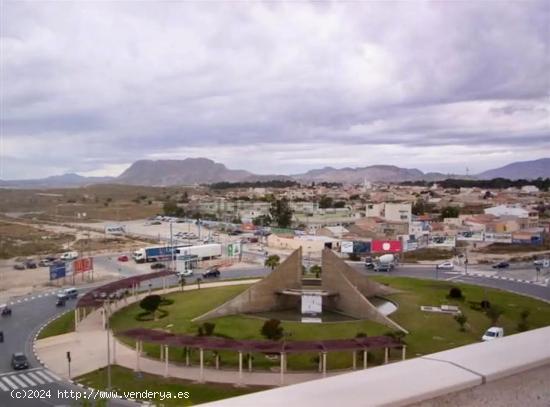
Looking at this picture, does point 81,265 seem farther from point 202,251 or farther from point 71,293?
point 202,251

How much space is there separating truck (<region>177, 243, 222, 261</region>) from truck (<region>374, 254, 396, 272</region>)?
43.2 ft

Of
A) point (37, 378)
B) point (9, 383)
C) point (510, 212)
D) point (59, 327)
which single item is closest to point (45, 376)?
point (37, 378)

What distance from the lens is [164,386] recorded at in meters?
16.2

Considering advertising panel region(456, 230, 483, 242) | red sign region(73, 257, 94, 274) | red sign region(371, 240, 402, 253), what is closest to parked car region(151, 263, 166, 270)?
red sign region(73, 257, 94, 274)

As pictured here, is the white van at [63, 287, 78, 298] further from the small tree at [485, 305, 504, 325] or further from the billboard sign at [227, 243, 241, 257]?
the small tree at [485, 305, 504, 325]

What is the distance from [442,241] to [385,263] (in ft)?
43.9

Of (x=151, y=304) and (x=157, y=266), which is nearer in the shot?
Answer: (x=151, y=304)

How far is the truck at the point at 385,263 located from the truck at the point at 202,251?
1318cm

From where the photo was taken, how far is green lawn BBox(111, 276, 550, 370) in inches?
734

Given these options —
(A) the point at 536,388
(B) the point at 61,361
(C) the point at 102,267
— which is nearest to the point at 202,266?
(C) the point at 102,267

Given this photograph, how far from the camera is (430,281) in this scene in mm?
32688

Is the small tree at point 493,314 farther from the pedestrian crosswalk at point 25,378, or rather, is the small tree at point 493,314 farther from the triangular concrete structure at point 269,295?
the pedestrian crosswalk at point 25,378

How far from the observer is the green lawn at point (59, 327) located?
74.5 ft

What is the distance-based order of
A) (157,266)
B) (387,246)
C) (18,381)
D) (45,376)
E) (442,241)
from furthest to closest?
(442,241)
(387,246)
(157,266)
(45,376)
(18,381)
